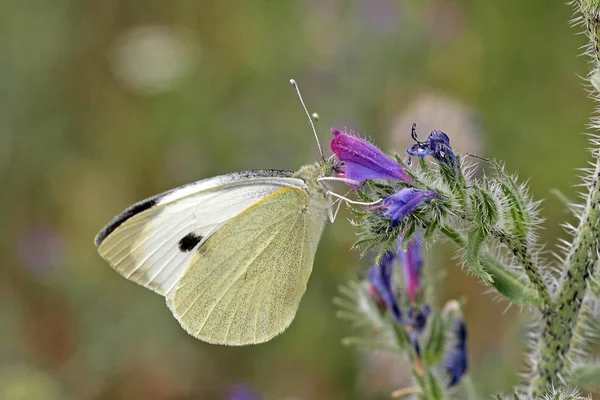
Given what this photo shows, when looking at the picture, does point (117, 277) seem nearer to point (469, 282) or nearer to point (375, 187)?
point (469, 282)

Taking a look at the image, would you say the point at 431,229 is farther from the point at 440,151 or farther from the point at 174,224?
the point at 174,224

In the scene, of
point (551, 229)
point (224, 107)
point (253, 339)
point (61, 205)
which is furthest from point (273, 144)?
point (253, 339)

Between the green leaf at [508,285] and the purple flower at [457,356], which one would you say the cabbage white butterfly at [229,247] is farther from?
the green leaf at [508,285]

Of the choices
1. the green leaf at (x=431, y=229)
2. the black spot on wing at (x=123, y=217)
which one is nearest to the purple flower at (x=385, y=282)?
the green leaf at (x=431, y=229)

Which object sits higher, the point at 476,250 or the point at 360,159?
the point at 360,159

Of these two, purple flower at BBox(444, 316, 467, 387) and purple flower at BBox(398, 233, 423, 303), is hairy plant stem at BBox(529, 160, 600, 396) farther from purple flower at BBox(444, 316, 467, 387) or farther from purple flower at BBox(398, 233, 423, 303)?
purple flower at BBox(398, 233, 423, 303)

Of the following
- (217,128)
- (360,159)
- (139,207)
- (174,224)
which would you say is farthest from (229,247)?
(217,128)

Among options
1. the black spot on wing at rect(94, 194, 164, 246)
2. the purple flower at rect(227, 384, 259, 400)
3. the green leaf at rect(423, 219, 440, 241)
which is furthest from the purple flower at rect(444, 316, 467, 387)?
the purple flower at rect(227, 384, 259, 400)
